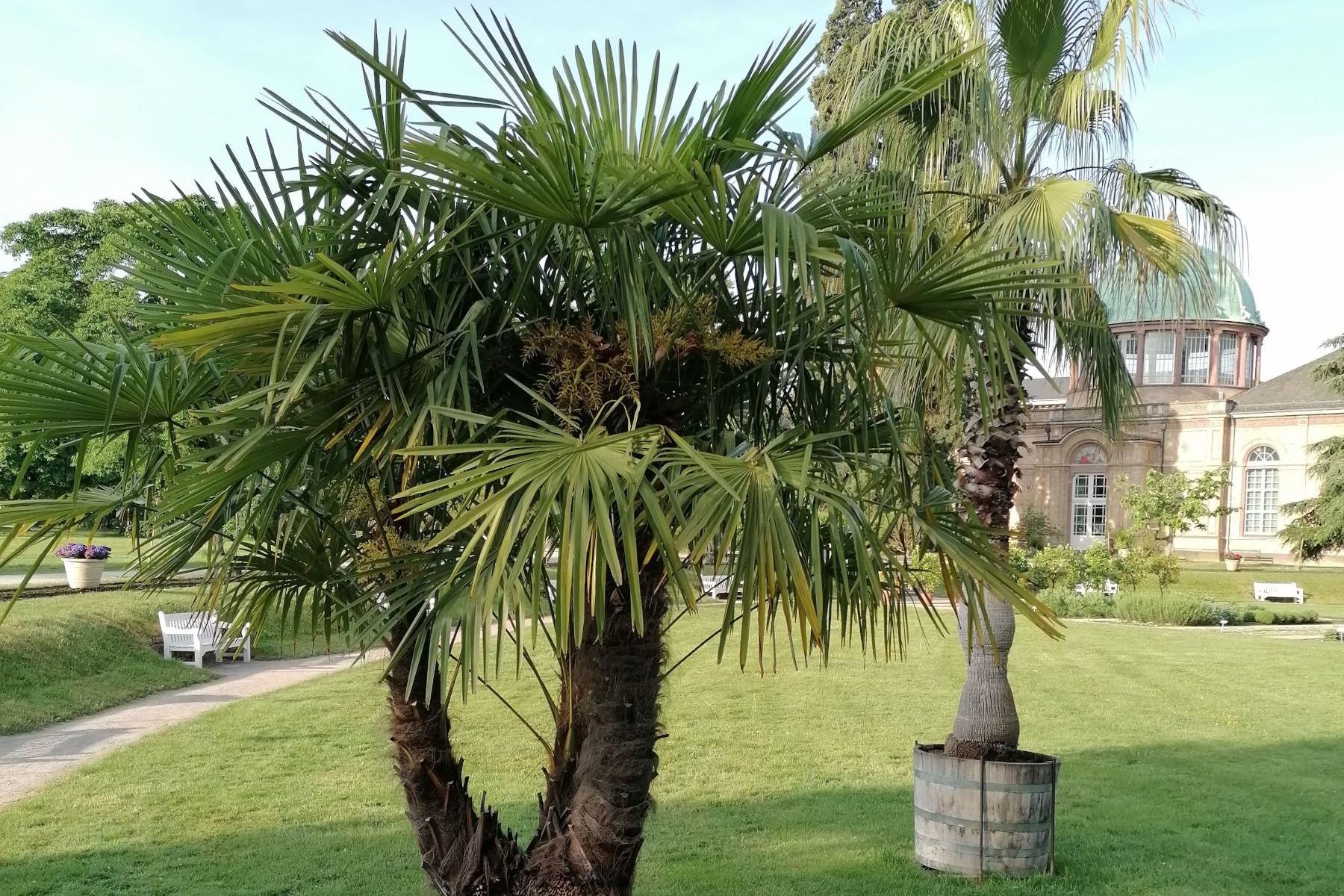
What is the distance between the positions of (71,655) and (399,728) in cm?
1006

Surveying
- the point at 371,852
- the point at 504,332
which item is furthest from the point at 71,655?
the point at 504,332

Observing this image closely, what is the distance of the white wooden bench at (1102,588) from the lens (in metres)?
25.8

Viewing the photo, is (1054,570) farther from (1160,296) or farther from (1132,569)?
(1160,296)

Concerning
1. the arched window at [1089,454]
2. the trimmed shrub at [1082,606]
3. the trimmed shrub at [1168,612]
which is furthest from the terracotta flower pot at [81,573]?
the arched window at [1089,454]

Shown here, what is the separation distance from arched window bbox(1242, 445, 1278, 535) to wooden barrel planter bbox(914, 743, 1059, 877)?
48674 millimetres

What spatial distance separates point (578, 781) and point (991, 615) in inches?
148

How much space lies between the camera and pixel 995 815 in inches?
235

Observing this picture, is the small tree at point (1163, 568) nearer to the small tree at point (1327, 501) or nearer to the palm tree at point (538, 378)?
the small tree at point (1327, 501)

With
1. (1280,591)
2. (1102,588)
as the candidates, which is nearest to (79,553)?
(1102,588)

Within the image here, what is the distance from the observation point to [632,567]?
8.00 feet

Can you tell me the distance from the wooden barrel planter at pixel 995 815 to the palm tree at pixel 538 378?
2.66 metres

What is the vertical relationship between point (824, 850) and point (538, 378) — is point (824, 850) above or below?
below

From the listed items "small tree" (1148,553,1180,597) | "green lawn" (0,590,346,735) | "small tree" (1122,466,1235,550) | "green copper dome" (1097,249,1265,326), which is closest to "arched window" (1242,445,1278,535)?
"small tree" (1122,466,1235,550)

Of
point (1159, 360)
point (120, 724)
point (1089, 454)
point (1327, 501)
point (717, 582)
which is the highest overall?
point (1159, 360)
